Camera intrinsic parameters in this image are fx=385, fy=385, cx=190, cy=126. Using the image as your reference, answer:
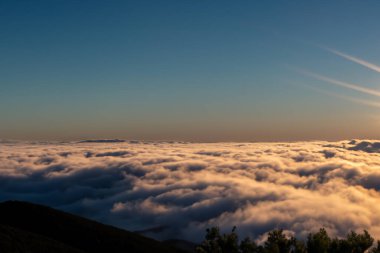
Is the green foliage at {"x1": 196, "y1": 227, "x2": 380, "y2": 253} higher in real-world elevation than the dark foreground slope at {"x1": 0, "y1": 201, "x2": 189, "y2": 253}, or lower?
higher

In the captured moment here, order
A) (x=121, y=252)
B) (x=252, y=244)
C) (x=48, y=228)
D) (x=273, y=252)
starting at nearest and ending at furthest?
(x=273, y=252)
(x=252, y=244)
(x=121, y=252)
(x=48, y=228)

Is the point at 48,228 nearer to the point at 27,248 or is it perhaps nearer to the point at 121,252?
the point at 121,252

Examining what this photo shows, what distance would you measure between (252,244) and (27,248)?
3612 cm

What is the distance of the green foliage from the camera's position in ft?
197

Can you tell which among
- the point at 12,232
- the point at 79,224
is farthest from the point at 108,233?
the point at 12,232

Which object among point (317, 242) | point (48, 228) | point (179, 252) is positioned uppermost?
point (317, 242)

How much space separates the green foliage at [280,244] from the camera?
2368 inches

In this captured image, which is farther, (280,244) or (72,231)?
(72,231)

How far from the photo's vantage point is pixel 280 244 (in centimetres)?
6247

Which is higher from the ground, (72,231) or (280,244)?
(280,244)

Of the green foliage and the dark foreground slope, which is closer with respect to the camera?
the green foliage

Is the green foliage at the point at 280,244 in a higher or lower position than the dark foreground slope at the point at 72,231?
higher

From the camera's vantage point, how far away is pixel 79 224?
103312mm

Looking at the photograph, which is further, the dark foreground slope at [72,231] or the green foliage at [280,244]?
the dark foreground slope at [72,231]
